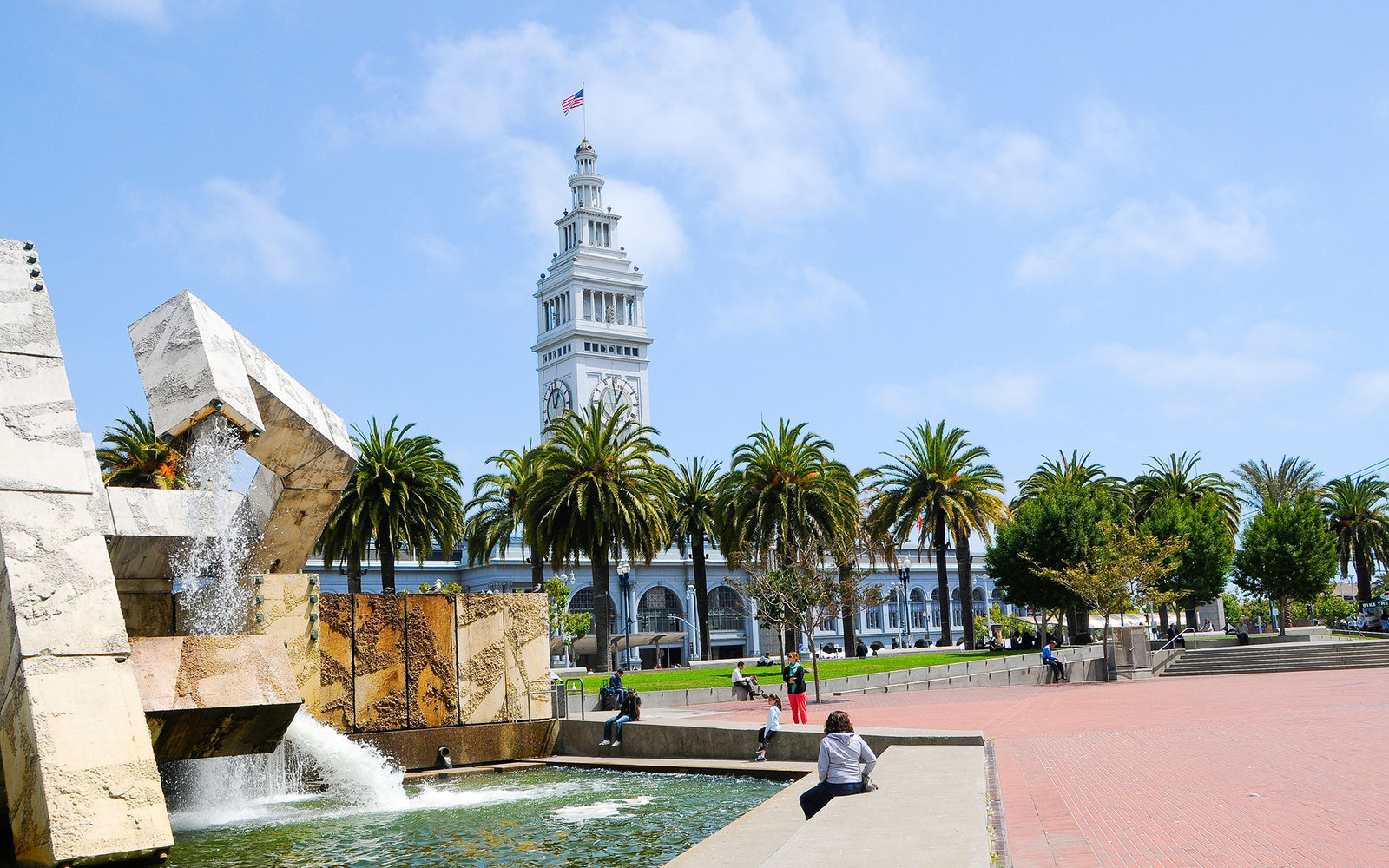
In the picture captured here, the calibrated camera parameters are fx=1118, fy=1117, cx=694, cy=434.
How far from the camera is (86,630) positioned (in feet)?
34.6

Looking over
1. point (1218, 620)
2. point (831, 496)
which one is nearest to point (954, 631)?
point (1218, 620)

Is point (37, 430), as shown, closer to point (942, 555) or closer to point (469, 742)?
point (469, 742)

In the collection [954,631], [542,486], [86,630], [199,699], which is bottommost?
[954,631]

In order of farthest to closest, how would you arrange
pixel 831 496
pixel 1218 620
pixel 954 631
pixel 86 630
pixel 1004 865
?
pixel 954 631 < pixel 1218 620 < pixel 831 496 < pixel 86 630 < pixel 1004 865

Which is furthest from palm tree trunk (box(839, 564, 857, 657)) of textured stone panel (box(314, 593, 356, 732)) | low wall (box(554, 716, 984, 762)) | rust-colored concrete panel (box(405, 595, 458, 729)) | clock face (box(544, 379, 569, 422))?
clock face (box(544, 379, 569, 422))

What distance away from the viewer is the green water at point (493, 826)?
36.0 ft

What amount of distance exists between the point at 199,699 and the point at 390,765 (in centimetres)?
646

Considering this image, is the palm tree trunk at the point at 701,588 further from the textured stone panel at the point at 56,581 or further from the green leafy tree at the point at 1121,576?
the textured stone panel at the point at 56,581

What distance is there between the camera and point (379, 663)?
59.1ft

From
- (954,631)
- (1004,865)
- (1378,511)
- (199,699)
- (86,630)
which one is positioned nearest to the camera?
(1004,865)

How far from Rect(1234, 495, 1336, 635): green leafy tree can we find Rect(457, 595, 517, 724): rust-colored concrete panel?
4238cm

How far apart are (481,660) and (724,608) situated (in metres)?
66.6

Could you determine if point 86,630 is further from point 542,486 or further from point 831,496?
point 831,496

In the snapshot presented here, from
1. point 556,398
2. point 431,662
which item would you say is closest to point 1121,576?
point 431,662
